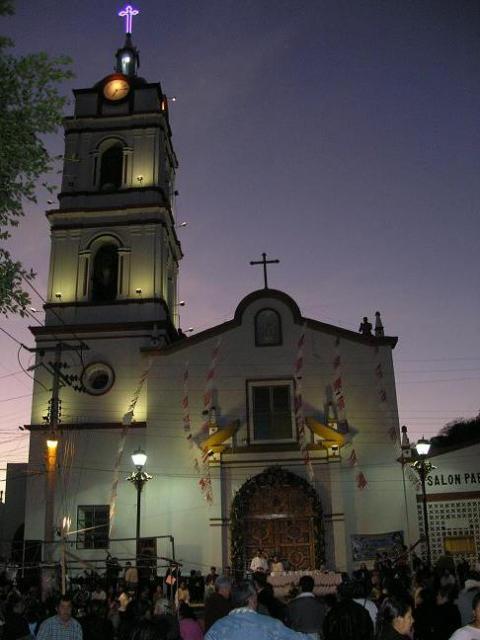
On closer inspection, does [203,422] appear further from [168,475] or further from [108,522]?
[108,522]

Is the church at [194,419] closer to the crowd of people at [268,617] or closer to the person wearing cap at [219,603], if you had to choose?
the crowd of people at [268,617]

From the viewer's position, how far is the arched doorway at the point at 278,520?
24.5 metres

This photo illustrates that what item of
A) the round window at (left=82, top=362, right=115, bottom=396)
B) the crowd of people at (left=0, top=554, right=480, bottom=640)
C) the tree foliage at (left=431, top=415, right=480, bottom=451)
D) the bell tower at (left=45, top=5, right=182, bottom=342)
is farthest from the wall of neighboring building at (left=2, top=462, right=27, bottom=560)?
the tree foliage at (left=431, top=415, right=480, bottom=451)

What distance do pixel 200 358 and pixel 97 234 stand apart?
797 centimetres

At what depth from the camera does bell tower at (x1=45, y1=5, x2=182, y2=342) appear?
98.1 feet

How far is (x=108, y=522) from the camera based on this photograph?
26094 millimetres

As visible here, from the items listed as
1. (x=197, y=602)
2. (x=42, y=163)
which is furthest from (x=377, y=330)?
(x=42, y=163)

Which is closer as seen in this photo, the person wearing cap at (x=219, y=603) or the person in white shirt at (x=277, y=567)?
the person wearing cap at (x=219, y=603)

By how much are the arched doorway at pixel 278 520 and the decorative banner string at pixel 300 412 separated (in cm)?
68

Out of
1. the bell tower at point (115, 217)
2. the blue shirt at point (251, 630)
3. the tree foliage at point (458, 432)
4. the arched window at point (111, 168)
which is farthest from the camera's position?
the tree foliage at point (458, 432)

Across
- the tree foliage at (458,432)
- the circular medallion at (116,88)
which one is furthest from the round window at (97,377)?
the tree foliage at (458,432)

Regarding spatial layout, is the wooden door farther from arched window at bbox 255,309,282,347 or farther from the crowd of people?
the crowd of people

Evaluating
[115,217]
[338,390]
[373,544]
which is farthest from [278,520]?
[115,217]

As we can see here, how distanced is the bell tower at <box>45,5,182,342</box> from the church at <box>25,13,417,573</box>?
0.09 m
